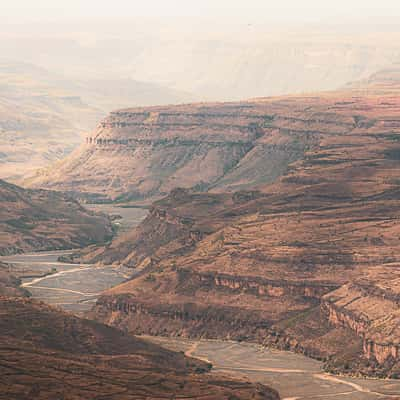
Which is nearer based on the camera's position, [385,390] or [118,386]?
[118,386]

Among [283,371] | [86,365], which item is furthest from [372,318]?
[86,365]

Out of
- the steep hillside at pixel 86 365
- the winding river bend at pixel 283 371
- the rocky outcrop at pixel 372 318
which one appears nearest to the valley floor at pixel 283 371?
the winding river bend at pixel 283 371

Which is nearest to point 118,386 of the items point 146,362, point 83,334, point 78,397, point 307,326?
point 78,397

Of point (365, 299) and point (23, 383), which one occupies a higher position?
point (365, 299)

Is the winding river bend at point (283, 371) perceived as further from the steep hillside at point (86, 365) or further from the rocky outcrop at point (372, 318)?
the rocky outcrop at point (372, 318)

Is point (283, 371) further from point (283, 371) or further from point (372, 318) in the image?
point (372, 318)

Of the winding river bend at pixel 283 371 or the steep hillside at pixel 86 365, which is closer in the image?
the steep hillside at pixel 86 365

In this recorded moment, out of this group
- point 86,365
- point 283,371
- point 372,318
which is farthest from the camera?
point 372,318

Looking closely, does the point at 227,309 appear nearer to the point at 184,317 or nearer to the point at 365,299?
the point at 184,317

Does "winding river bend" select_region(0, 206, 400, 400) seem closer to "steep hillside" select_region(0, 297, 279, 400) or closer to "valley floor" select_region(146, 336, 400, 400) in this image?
"valley floor" select_region(146, 336, 400, 400)
